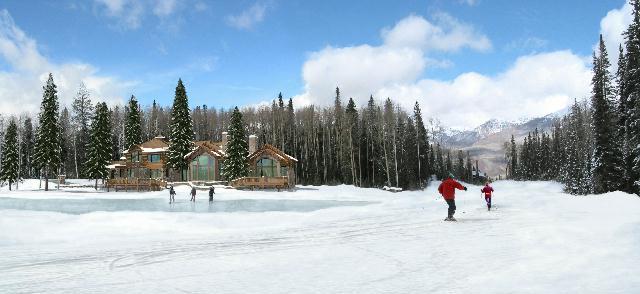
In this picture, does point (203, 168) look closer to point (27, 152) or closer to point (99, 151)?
point (99, 151)

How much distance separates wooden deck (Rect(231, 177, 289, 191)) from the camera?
53.7 meters

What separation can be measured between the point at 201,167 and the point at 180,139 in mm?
4568

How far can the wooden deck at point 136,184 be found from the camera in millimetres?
55303

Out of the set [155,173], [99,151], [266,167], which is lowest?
[155,173]

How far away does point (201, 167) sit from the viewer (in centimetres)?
6178

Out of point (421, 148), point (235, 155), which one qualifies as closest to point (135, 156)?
point (235, 155)

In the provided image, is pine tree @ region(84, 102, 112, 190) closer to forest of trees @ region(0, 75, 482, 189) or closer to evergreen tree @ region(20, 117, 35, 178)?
forest of trees @ region(0, 75, 482, 189)

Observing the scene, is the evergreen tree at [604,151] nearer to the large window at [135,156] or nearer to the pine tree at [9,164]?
the large window at [135,156]

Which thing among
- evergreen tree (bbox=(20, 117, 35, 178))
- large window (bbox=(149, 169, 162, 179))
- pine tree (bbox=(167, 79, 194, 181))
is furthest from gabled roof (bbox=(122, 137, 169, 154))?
evergreen tree (bbox=(20, 117, 35, 178))

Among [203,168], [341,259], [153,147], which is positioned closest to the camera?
[341,259]

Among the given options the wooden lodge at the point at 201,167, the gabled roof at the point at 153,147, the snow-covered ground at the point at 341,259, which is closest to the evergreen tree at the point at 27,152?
the wooden lodge at the point at 201,167

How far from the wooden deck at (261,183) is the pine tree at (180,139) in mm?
10672

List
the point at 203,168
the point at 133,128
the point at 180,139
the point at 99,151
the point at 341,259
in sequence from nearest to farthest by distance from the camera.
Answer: the point at 341,259
the point at 203,168
the point at 180,139
the point at 99,151
the point at 133,128

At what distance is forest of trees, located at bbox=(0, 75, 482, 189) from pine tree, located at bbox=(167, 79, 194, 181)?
135 millimetres
